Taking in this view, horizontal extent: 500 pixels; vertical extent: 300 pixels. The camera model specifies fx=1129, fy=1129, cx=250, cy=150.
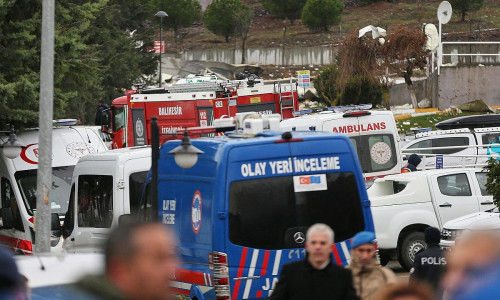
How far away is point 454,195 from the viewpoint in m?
18.5

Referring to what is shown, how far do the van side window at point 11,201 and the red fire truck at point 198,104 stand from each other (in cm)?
733

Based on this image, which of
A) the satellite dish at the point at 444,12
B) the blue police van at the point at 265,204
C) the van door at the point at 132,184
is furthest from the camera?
the satellite dish at the point at 444,12

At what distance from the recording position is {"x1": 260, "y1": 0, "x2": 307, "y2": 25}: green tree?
94562mm

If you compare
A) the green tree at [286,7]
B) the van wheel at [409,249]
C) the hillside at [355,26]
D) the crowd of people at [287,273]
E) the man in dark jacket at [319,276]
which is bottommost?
the van wheel at [409,249]

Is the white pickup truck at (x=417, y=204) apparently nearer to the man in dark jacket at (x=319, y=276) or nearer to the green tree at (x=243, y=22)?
the man in dark jacket at (x=319, y=276)

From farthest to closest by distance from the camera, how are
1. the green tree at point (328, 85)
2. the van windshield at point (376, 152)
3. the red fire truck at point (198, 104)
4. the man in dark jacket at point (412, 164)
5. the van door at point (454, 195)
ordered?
the green tree at point (328, 85)
the red fire truck at point (198, 104)
the man in dark jacket at point (412, 164)
the van windshield at point (376, 152)
the van door at point (454, 195)

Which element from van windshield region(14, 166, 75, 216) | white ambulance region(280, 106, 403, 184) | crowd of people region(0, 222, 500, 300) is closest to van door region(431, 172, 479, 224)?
white ambulance region(280, 106, 403, 184)

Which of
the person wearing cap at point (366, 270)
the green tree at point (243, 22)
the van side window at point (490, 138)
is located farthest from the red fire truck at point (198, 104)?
the green tree at point (243, 22)

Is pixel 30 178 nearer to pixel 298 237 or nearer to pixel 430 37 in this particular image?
pixel 298 237

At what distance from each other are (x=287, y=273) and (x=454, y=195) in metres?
11.0

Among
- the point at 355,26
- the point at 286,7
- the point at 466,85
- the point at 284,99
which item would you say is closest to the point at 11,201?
the point at 284,99

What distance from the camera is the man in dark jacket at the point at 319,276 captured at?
768 cm

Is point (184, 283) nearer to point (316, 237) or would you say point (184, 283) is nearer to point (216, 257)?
point (216, 257)

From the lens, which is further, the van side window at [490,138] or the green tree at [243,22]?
the green tree at [243,22]
